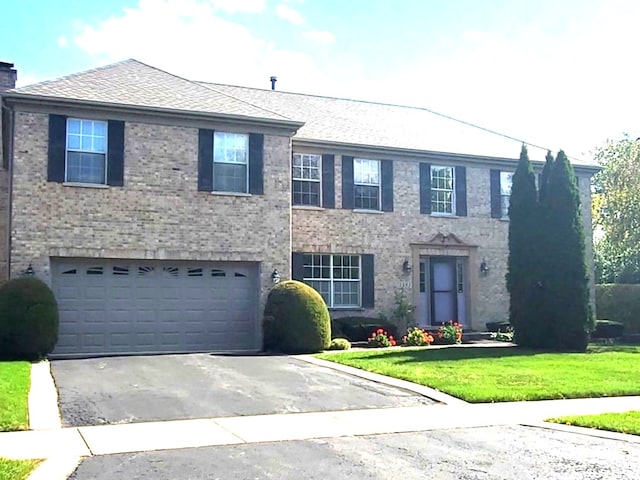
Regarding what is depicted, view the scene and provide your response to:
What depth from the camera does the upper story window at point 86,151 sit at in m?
18.6

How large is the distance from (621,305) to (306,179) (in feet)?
46.4

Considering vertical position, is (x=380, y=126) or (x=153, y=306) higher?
(x=380, y=126)

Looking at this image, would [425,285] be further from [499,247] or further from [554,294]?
[554,294]

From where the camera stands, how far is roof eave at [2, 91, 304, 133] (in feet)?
59.2

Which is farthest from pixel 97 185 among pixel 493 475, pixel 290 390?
pixel 493 475

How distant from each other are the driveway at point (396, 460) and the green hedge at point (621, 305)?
21028mm

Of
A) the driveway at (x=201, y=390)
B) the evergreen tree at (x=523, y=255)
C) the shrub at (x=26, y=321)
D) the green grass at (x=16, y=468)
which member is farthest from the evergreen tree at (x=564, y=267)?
the green grass at (x=16, y=468)

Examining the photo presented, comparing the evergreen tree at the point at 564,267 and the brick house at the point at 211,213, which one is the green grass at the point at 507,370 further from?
the brick house at the point at 211,213

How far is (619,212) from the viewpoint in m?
38.4

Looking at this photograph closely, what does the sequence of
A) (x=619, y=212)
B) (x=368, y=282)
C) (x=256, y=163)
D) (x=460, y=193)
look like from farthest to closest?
(x=619, y=212) → (x=460, y=193) → (x=368, y=282) → (x=256, y=163)

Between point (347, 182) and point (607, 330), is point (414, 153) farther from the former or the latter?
point (607, 330)

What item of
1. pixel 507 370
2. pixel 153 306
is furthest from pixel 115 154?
pixel 507 370

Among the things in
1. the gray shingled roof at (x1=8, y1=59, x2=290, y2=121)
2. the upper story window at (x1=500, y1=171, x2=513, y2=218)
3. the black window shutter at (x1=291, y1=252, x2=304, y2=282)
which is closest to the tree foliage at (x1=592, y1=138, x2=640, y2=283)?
the upper story window at (x1=500, y1=171, x2=513, y2=218)

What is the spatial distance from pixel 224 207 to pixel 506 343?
29.9 ft
